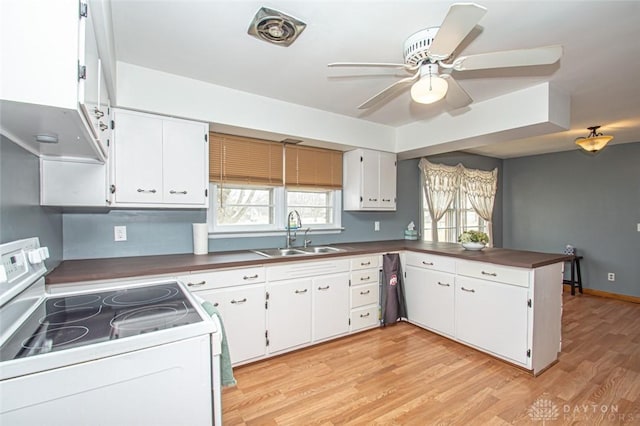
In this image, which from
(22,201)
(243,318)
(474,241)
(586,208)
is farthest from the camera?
(586,208)

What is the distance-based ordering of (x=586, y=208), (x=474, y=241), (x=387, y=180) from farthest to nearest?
(x=586, y=208)
(x=387, y=180)
(x=474, y=241)

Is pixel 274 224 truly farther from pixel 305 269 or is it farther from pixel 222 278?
pixel 222 278

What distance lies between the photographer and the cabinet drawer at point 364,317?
10.2 ft

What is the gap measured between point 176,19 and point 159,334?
5.43 ft

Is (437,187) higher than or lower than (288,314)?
higher

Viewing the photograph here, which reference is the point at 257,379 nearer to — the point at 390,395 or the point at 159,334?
the point at 390,395

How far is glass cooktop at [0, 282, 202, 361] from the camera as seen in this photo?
0.96m

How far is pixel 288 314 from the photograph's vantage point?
270cm

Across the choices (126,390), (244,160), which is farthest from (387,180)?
(126,390)

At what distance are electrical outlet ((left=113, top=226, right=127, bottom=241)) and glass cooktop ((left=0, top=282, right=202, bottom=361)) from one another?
1.05 metres

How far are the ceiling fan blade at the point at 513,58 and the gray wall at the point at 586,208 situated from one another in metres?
4.60

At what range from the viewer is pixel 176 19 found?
5.66 feet

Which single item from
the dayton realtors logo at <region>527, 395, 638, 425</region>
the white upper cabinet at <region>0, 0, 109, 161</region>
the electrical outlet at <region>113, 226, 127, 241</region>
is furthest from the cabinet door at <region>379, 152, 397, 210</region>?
the white upper cabinet at <region>0, 0, 109, 161</region>

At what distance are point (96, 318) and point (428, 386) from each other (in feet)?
7.05
